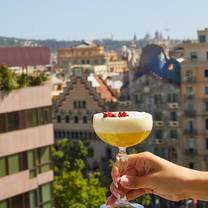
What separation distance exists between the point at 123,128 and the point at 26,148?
17.1 m

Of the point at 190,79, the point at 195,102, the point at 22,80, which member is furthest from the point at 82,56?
the point at 22,80

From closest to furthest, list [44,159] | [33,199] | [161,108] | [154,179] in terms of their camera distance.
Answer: [154,179] < [33,199] < [44,159] < [161,108]

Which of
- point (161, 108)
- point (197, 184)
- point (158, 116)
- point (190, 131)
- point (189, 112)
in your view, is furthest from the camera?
point (158, 116)

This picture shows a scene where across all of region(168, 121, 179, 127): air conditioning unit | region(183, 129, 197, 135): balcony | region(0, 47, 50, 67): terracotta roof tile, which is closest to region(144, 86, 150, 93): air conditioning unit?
region(168, 121, 179, 127): air conditioning unit

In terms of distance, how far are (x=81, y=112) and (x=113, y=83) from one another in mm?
8718

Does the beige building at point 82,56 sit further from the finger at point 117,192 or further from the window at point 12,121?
the finger at point 117,192

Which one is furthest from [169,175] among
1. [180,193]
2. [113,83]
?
[113,83]

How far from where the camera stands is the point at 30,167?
21.4m

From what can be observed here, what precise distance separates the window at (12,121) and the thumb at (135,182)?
53.9 feet

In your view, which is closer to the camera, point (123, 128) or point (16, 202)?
point (123, 128)

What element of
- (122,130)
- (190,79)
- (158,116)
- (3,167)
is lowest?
(158,116)

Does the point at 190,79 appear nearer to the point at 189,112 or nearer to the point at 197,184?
the point at 189,112

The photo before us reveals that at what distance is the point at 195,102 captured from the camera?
43.6m

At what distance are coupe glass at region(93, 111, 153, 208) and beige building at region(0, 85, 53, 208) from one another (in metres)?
16.0
